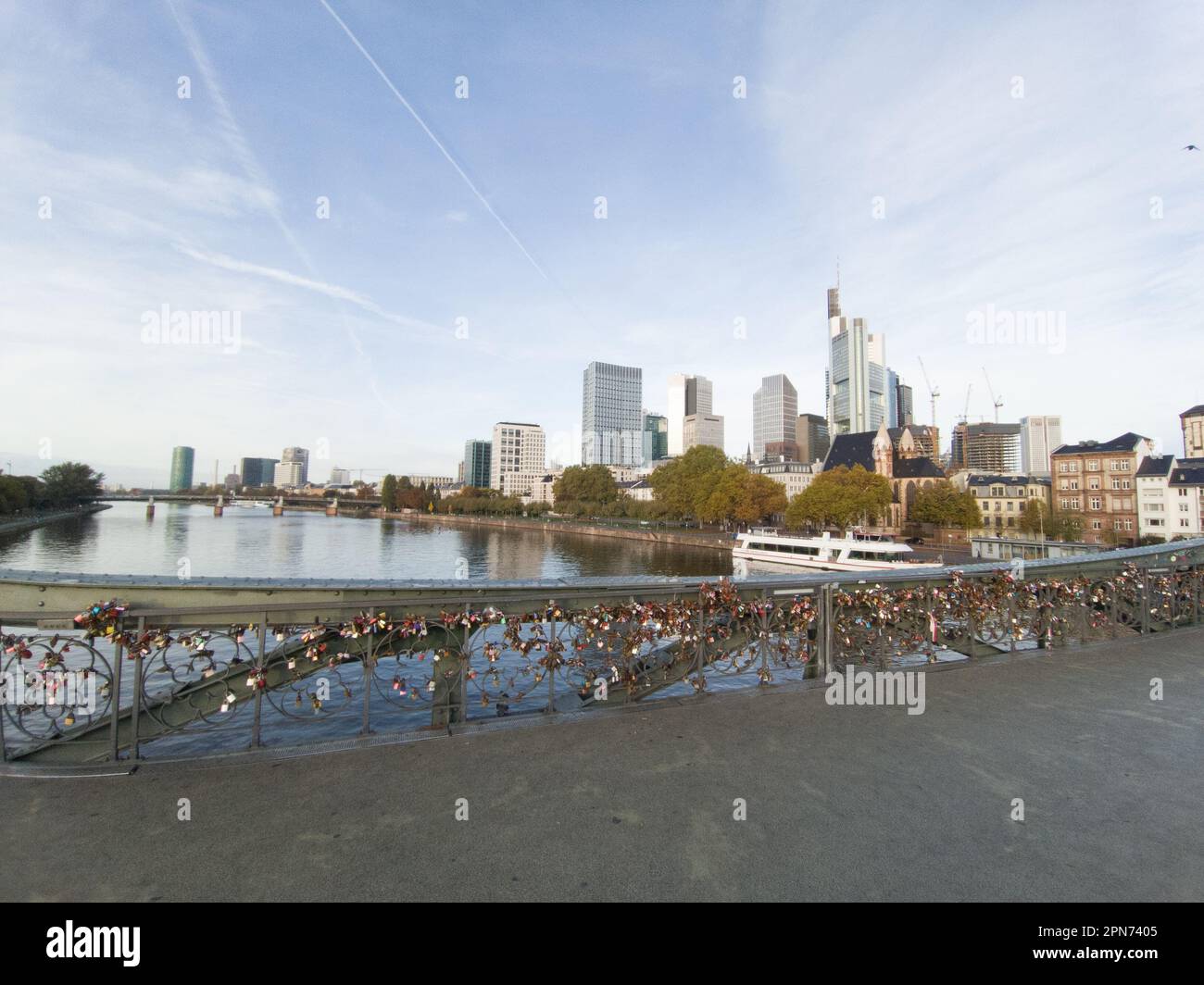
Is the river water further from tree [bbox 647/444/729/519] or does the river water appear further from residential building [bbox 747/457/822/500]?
residential building [bbox 747/457/822/500]

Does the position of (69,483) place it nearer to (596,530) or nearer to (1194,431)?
(596,530)

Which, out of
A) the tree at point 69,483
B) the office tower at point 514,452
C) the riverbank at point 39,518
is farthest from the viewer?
the office tower at point 514,452

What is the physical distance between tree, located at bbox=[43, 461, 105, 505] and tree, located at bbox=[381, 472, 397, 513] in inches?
2424

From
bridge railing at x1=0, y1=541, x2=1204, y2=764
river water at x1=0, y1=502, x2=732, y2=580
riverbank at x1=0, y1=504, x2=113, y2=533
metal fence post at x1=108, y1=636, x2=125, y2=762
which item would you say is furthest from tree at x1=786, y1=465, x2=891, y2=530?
riverbank at x1=0, y1=504, x2=113, y2=533

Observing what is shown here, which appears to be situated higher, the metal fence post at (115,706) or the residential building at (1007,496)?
the residential building at (1007,496)

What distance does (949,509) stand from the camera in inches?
2830

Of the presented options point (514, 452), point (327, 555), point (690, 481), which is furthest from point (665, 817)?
point (514, 452)

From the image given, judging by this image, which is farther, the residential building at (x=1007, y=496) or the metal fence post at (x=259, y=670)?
the residential building at (x=1007, y=496)

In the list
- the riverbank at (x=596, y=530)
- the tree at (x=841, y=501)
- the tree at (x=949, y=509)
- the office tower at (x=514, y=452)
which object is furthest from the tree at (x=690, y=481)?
the office tower at (x=514, y=452)

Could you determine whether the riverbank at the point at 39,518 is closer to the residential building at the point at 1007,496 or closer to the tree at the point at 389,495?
the tree at the point at 389,495

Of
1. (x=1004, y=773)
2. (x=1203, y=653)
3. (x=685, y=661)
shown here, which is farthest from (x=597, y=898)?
(x=1203, y=653)

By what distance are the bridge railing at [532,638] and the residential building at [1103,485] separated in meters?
81.3

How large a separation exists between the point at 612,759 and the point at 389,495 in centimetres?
16574

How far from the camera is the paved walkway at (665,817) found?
9.00 ft
